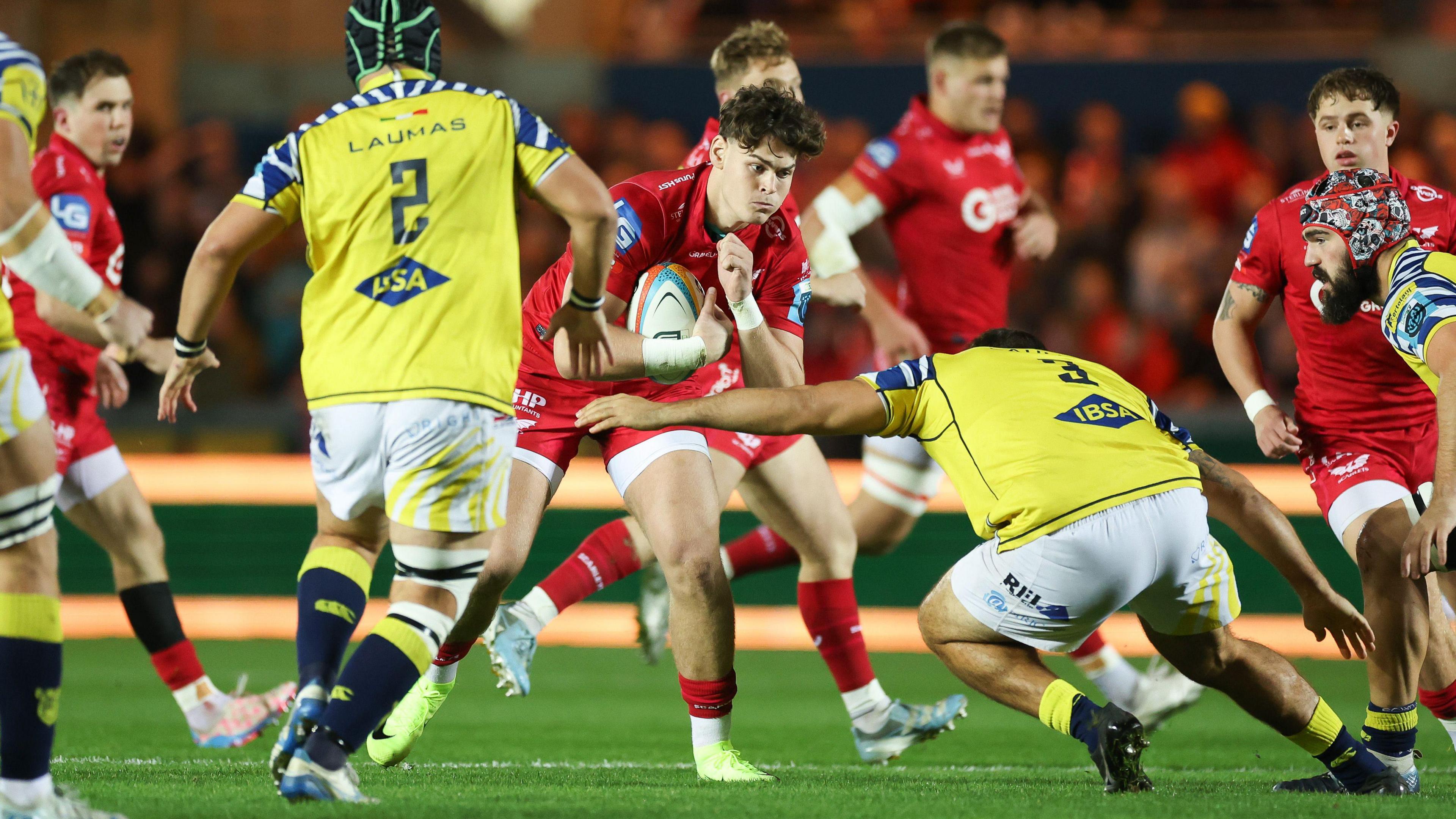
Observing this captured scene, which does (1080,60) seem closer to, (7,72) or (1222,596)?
(1222,596)

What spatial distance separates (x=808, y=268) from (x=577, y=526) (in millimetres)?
5128

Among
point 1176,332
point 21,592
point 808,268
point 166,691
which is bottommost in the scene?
A: point 166,691

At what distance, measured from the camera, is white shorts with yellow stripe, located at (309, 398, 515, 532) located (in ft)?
12.6

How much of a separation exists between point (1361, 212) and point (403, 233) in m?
3.20

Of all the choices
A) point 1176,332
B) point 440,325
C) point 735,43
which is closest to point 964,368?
point 440,325

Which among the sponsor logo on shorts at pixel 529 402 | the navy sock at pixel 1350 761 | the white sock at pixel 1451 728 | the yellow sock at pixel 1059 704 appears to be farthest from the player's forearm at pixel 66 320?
the white sock at pixel 1451 728

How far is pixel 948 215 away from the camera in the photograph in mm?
7648

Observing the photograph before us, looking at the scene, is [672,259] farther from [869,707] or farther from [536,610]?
[869,707]

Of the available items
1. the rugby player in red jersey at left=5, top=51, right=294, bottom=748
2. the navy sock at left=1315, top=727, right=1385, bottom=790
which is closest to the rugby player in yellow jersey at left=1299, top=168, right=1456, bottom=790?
the navy sock at left=1315, top=727, right=1385, bottom=790

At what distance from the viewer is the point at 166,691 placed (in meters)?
7.80

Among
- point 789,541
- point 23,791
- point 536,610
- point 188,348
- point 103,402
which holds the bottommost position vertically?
point 536,610

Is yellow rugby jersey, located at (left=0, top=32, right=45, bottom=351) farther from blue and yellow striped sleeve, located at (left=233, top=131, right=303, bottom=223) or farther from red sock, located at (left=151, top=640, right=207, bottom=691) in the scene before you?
red sock, located at (left=151, top=640, right=207, bottom=691)

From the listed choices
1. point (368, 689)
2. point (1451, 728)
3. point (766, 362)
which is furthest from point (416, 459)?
point (1451, 728)

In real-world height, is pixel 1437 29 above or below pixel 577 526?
above
